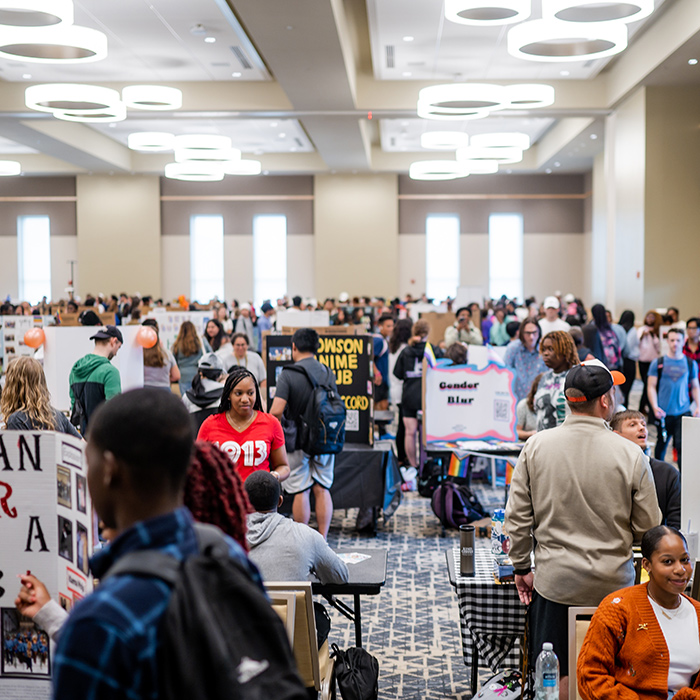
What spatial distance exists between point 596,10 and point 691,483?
20.4 feet

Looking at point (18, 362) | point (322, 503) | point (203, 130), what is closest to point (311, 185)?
point (203, 130)

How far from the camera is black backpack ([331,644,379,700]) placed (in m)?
3.51

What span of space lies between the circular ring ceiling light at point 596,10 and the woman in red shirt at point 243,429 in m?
5.76

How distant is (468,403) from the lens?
276 inches

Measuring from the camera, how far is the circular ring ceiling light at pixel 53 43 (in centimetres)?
895

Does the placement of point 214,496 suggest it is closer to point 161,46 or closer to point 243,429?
point 243,429

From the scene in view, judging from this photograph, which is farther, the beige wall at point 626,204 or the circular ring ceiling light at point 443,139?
the circular ring ceiling light at point 443,139

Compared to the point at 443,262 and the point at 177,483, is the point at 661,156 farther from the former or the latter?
the point at 177,483

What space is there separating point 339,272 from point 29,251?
10212mm

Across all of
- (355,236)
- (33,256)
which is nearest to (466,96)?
(355,236)

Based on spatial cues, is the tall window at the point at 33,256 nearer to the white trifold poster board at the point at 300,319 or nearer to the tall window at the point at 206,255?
the tall window at the point at 206,255

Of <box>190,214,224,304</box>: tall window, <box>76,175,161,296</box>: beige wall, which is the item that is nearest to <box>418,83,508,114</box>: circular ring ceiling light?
<box>190,214,224,304</box>: tall window

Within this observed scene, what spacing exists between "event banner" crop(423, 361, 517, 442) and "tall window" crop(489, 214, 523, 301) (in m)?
19.9

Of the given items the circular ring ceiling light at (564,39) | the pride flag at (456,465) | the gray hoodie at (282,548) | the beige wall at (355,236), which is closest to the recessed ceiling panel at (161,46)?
the circular ring ceiling light at (564,39)
